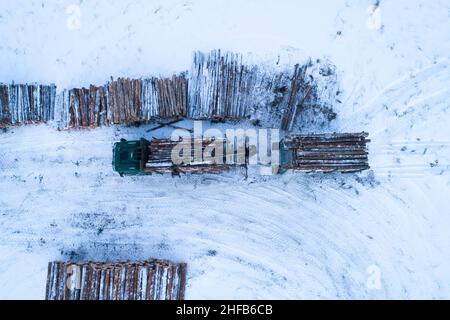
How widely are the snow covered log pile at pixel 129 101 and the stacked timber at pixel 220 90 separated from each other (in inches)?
20.7

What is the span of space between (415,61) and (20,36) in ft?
54.6

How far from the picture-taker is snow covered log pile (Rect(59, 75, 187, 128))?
1709 centimetres

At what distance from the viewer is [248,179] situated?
17.6 metres

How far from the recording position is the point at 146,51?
1802 centimetres

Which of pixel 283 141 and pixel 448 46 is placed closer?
pixel 283 141

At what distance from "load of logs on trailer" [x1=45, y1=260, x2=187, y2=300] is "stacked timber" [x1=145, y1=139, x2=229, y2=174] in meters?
3.86

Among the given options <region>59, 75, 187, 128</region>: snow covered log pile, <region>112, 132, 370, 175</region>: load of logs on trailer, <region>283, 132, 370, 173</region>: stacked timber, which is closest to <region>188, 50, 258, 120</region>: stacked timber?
<region>59, 75, 187, 128</region>: snow covered log pile

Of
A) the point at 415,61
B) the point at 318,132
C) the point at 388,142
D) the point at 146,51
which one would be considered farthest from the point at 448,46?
the point at 146,51

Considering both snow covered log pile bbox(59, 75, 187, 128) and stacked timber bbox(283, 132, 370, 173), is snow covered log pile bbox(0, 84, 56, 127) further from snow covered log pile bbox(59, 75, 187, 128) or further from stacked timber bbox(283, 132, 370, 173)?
stacked timber bbox(283, 132, 370, 173)

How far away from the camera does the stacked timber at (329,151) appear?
1579 centimetres

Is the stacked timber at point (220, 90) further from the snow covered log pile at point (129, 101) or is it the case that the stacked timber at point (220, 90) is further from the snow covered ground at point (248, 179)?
the snow covered ground at point (248, 179)
